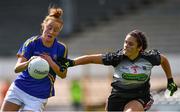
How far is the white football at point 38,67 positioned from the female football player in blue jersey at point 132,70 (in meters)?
0.31

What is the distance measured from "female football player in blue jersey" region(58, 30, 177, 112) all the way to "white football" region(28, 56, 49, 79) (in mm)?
310

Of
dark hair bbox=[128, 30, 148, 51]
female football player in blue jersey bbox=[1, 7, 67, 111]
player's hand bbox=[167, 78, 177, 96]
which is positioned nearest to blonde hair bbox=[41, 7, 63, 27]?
female football player in blue jersey bbox=[1, 7, 67, 111]

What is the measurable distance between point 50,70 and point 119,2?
16.6 metres

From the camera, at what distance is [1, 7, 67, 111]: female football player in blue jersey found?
23.4ft

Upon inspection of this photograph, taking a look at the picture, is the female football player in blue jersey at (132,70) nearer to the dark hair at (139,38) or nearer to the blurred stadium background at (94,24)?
the dark hair at (139,38)

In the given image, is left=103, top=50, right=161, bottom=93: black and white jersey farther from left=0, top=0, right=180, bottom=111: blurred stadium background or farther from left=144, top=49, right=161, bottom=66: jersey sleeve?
left=0, top=0, right=180, bottom=111: blurred stadium background

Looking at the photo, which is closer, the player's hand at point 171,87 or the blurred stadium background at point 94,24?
the player's hand at point 171,87

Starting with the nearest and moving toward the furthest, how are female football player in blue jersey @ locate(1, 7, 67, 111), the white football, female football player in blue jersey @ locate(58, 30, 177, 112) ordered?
the white football, female football player in blue jersey @ locate(1, 7, 67, 111), female football player in blue jersey @ locate(58, 30, 177, 112)

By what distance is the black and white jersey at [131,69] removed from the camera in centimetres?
730

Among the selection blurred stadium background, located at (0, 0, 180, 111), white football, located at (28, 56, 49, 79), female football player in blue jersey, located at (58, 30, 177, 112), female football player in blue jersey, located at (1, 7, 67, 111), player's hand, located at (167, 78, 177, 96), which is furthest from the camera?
blurred stadium background, located at (0, 0, 180, 111)

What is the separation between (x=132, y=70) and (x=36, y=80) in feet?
3.27

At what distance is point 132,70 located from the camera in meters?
7.30

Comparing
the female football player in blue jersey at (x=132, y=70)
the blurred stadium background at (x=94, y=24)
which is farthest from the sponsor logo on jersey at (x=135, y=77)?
the blurred stadium background at (x=94, y=24)

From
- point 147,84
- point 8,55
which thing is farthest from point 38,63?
point 8,55
